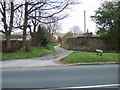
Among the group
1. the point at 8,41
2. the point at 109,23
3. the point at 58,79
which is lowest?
the point at 58,79

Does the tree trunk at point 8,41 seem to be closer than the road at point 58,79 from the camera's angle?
No

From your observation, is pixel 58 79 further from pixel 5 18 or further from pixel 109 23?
pixel 109 23

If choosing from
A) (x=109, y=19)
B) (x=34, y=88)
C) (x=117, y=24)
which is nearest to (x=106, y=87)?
(x=34, y=88)

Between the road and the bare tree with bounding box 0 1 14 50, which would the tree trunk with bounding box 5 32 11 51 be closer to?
the bare tree with bounding box 0 1 14 50

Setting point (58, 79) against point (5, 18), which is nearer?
point (58, 79)

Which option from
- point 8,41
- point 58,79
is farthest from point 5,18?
point 58,79

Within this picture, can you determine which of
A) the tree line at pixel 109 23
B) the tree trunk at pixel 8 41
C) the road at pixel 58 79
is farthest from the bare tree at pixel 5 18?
the tree line at pixel 109 23

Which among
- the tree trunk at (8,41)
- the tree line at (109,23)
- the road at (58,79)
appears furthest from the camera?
the tree line at (109,23)

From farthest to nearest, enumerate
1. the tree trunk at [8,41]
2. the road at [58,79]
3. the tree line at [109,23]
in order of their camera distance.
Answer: the tree line at [109,23] → the tree trunk at [8,41] → the road at [58,79]

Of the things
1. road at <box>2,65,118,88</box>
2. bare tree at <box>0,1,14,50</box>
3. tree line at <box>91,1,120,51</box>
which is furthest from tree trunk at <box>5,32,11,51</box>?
tree line at <box>91,1,120,51</box>

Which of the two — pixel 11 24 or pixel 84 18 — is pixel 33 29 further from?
pixel 84 18

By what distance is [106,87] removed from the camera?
14.0 ft

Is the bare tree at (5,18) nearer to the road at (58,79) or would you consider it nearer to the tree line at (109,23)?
the road at (58,79)

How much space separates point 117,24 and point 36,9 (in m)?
12.6
